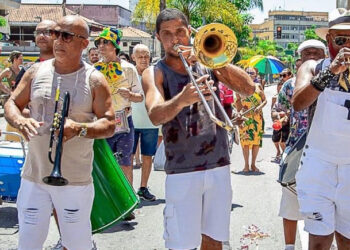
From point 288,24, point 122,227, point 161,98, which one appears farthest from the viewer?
point 288,24

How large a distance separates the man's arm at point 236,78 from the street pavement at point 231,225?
1.44 metres

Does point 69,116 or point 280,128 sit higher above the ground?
point 69,116

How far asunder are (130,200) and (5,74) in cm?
766

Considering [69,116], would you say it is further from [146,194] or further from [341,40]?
[146,194]

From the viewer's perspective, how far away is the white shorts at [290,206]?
4918 mm

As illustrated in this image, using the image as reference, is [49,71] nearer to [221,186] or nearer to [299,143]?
[221,186]

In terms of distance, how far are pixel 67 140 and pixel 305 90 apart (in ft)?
4.77

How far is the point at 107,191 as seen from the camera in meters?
4.90

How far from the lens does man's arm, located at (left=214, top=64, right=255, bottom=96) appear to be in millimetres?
4043

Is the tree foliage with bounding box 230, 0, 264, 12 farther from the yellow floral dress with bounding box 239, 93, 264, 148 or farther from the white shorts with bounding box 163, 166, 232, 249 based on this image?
the white shorts with bounding box 163, 166, 232, 249

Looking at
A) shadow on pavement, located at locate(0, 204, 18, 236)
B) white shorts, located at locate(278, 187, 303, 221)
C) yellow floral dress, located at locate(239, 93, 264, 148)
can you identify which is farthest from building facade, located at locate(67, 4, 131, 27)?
white shorts, located at locate(278, 187, 303, 221)

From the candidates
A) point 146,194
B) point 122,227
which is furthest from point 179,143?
point 146,194

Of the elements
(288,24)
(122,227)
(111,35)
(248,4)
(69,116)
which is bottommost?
(122,227)

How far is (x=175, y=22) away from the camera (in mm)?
3900
